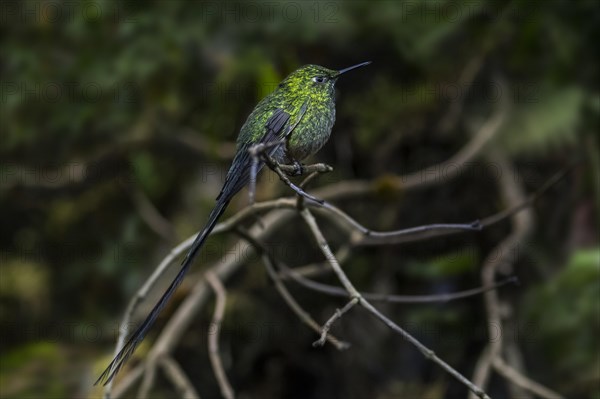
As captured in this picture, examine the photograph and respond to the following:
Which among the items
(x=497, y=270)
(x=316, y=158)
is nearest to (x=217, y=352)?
(x=497, y=270)

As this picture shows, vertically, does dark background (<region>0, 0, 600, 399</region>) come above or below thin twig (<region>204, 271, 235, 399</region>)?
above

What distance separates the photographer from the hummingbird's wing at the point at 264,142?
1.24 metres

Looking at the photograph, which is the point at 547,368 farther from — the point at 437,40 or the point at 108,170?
the point at 108,170

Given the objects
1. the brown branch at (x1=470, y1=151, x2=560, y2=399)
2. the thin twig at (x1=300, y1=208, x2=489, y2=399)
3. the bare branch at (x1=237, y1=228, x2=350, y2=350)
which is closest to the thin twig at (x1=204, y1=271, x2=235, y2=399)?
the bare branch at (x1=237, y1=228, x2=350, y2=350)

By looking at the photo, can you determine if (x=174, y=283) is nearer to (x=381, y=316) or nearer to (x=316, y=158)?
(x=381, y=316)

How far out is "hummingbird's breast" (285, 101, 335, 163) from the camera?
1.34 metres

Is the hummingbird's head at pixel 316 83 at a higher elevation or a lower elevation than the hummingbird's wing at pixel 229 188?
higher

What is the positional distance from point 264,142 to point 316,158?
206 centimetres

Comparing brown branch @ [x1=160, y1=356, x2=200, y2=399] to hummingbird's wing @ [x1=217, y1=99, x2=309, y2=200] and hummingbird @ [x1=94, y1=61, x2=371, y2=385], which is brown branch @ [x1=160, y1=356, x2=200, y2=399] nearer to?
hummingbird @ [x1=94, y1=61, x2=371, y2=385]

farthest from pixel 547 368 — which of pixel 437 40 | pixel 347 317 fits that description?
pixel 437 40

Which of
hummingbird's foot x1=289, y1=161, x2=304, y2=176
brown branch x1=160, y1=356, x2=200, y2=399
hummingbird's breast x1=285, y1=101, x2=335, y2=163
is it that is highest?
brown branch x1=160, y1=356, x2=200, y2=399

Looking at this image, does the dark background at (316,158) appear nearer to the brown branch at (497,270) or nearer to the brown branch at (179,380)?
the brown branch at (497,270)

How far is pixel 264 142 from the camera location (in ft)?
4.39

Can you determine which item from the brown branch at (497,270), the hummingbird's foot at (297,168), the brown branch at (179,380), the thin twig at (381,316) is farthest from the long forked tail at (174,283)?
the brown branch at (497,270)
